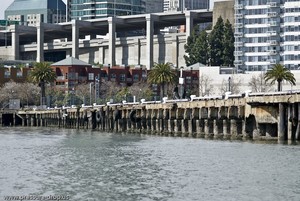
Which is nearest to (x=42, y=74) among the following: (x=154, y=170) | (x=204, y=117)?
(x=204, y=117)

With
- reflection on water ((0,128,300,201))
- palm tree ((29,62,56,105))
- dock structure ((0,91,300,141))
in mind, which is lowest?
reflection on water ((0,128,300,201))

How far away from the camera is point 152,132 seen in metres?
124

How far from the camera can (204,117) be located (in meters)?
111

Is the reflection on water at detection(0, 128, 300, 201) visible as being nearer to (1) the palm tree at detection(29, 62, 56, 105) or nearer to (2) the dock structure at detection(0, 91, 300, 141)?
(2) the dock structure at detection(0, 91, 300, 141)

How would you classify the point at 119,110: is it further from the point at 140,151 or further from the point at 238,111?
the point at 140,151

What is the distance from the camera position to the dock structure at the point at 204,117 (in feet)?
310

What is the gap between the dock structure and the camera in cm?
9456

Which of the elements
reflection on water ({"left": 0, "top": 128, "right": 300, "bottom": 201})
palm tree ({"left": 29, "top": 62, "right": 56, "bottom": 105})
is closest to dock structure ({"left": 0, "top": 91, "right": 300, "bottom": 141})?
reflection on water ({"left": 0, "top": 128, "right": 300, "bottom": 201})

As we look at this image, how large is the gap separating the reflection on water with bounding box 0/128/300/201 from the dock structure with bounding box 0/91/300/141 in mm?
4957

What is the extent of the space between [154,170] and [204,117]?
41.5 metres

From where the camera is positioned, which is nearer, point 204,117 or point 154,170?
point 154,170

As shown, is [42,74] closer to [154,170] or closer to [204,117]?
[204,117]

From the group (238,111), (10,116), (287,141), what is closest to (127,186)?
(287,141)

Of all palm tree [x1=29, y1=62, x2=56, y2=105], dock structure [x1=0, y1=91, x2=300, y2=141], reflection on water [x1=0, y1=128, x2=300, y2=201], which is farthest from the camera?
palm tree [x1=29, y1=62, x2=56, y2=105]
